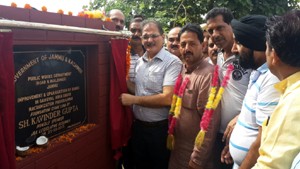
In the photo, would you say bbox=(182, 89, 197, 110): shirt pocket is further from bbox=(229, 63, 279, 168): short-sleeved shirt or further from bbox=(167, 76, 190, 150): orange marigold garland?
bbox=(229, 63, 279, 168): short-sleeved shirt

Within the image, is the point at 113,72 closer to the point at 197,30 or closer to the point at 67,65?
the point at 67,65

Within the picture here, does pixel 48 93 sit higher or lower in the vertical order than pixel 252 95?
lower

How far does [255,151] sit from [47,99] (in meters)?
1.78

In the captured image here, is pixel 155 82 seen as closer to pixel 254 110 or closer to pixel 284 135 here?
pixel 254 110

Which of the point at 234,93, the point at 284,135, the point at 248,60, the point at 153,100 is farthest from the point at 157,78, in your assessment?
the point at 284,135

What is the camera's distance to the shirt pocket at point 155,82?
313cm

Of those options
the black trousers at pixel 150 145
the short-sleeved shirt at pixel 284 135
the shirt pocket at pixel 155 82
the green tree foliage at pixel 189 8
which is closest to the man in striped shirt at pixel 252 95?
the short-sleeved shirt at pixel 284 135

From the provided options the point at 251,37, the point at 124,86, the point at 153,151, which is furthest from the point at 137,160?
the point at 251,37

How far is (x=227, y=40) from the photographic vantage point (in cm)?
291

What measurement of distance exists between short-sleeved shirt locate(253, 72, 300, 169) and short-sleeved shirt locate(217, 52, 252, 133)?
1.35 m

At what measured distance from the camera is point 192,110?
107 inches

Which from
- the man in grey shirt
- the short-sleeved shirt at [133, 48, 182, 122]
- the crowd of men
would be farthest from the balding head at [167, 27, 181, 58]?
the short-sleeved shirt at [133, 48, 182, 122]

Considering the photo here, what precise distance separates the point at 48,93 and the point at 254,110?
174cm

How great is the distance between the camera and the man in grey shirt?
121 inches
